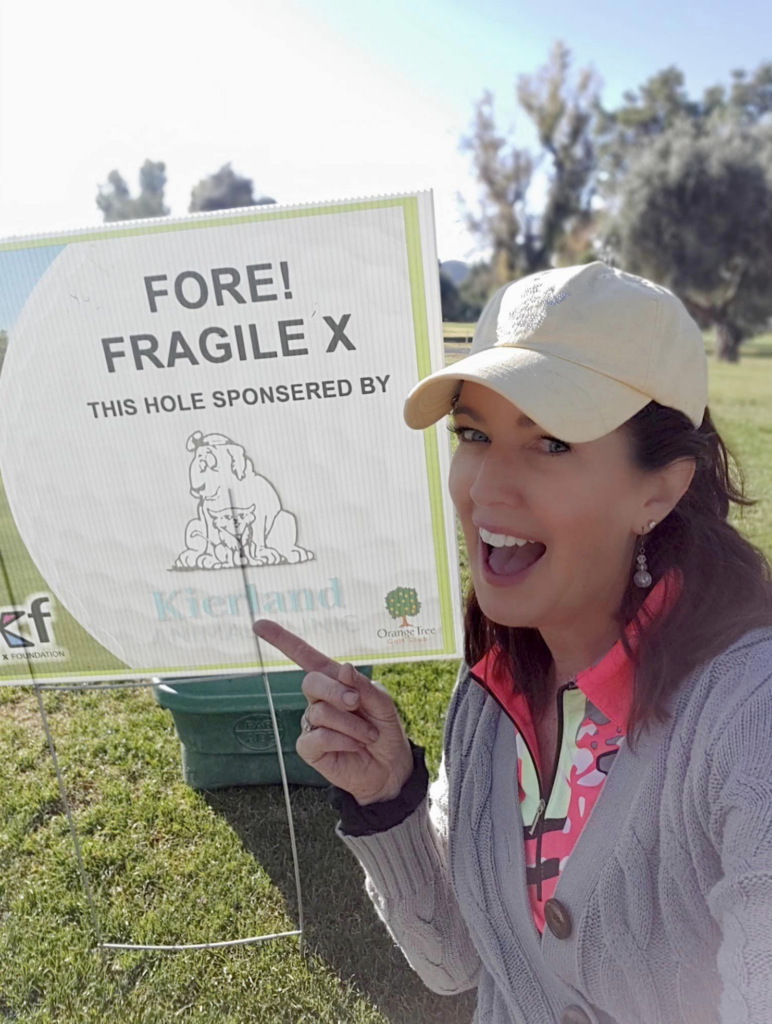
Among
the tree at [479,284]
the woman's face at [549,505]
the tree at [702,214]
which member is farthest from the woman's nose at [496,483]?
the tree at [702,214]

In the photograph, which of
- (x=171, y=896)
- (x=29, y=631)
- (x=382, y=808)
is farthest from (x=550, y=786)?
(x=171, y=896)

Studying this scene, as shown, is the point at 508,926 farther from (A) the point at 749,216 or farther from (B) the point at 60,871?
(A) the point at 749,216

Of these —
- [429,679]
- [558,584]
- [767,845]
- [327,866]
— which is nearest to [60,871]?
[327,866]

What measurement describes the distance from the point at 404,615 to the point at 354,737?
624mm

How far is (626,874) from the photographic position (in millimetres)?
1043

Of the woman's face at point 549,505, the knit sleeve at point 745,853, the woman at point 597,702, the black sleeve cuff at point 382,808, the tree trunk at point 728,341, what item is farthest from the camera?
the tree trunk at point 728,341

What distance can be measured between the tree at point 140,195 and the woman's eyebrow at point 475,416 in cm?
5277

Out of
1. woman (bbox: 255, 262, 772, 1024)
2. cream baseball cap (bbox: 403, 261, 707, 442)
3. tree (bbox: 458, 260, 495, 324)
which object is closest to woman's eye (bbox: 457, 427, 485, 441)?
woman (bbox: 255, 262, 772, 1024)

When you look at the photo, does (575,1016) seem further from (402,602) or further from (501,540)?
(402,602)

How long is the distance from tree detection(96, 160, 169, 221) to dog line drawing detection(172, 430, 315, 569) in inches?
2051

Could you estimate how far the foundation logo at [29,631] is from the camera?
77.2 inches

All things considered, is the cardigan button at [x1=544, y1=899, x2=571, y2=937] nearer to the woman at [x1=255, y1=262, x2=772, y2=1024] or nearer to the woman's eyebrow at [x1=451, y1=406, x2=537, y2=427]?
the woman at [x1=255, y1=262, x2=772, y2=1024]

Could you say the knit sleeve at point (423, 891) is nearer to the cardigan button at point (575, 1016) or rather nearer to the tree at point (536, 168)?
the cardigan button at point (575, 1016)

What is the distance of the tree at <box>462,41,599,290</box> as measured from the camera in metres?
32.1
